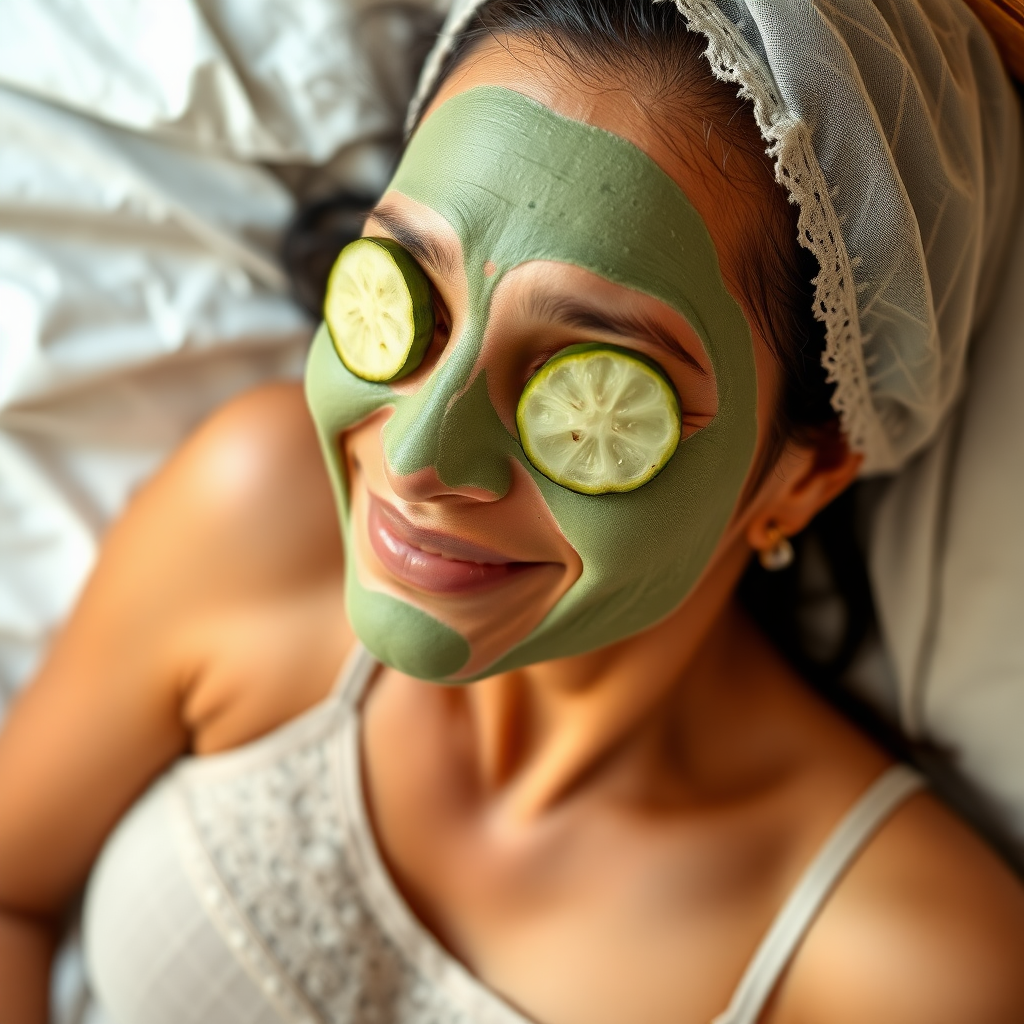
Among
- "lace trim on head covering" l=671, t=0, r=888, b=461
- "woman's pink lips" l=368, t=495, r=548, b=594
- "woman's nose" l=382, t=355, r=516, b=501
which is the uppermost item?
"lace trim on head covering" l=671, t=0, r=888, b=461

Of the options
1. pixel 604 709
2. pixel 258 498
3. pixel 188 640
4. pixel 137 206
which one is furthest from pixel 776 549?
pixel 137 206

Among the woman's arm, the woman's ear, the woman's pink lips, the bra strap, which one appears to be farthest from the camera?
the woman's arm

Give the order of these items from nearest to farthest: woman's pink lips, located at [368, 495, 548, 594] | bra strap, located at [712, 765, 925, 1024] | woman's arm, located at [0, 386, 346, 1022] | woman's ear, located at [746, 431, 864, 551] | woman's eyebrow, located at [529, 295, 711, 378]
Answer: woman's eyebrow, located at [529, 295, 711, 378] < woman's pink lips, located at [368, 495, 548, 594] < woman's ear, located at [746, 431, 864, 551] < bra strap, located at [712, 765, 925, 1024] < woman's arm, located at [0, 386, 346, 1022]

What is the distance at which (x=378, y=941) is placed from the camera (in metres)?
1.28

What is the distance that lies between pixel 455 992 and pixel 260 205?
1.13 meters

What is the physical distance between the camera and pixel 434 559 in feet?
3.25

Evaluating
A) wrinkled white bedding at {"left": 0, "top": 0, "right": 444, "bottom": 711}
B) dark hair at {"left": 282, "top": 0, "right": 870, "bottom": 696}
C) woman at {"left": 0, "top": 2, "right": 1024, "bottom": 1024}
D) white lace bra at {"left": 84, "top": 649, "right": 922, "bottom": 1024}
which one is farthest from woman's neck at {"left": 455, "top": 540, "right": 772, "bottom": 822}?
wrinkled white bedding at {"left": 0, "top": 0, "right": 444, "bottom": 711}

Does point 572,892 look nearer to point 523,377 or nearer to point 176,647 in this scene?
point 176,647

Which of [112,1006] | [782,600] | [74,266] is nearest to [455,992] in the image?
[112,1006]

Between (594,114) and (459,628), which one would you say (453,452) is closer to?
(459,628)

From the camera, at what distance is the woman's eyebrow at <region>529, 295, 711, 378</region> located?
0.85 metres

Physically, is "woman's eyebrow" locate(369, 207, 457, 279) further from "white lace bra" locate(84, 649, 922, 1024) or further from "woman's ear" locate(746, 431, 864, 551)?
"white lace bra" locate(84, 649, 922, 1024)

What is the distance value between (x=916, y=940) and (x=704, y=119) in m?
0.95

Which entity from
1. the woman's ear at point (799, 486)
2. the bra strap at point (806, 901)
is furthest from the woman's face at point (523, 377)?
the bra strap at point (806, 901)
